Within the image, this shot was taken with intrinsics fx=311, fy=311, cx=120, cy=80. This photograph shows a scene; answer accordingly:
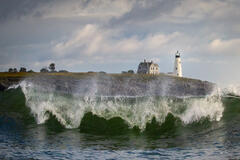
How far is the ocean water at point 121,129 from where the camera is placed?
894 cm

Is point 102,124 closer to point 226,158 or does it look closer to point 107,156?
point 107,156

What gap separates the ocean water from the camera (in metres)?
8.94

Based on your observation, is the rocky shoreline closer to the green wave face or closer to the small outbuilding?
the small outbuilding

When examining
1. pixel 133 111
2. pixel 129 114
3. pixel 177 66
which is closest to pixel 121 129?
pixel 129 114

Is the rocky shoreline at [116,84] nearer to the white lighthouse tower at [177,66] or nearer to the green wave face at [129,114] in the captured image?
the white lighthouse tower at [177,66]

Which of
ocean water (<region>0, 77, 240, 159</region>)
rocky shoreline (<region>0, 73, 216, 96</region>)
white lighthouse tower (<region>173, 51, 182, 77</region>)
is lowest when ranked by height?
ocean water (<region>0, 77, 240, 159</region>)

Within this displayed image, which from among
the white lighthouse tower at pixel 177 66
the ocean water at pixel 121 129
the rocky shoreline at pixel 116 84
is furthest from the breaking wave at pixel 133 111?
the white lighthouse tower at pixel 177 66

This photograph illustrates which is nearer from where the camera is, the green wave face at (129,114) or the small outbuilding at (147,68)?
the green wave face at (129,114)

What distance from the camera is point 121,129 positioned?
1293 centimetres

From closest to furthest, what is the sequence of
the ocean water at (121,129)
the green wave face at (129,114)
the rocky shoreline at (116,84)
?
1. the ocean water at (121,129)
2. the green wave face at (129,114)
3. the rocky shoreline at (116,84)

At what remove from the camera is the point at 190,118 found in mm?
14297

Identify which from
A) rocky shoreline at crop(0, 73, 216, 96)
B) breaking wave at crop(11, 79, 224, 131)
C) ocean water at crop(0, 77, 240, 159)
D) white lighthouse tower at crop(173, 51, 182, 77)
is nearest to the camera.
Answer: ocean water at crop(0, 77, 240, 159)

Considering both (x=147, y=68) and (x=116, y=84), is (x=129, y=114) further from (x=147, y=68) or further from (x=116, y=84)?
(x=147, y=68)

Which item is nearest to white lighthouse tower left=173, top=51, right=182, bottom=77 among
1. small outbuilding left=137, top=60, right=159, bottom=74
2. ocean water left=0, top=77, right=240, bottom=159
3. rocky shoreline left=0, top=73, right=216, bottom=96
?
small outbuilding left=137, top=60, right=159, bottom=74
